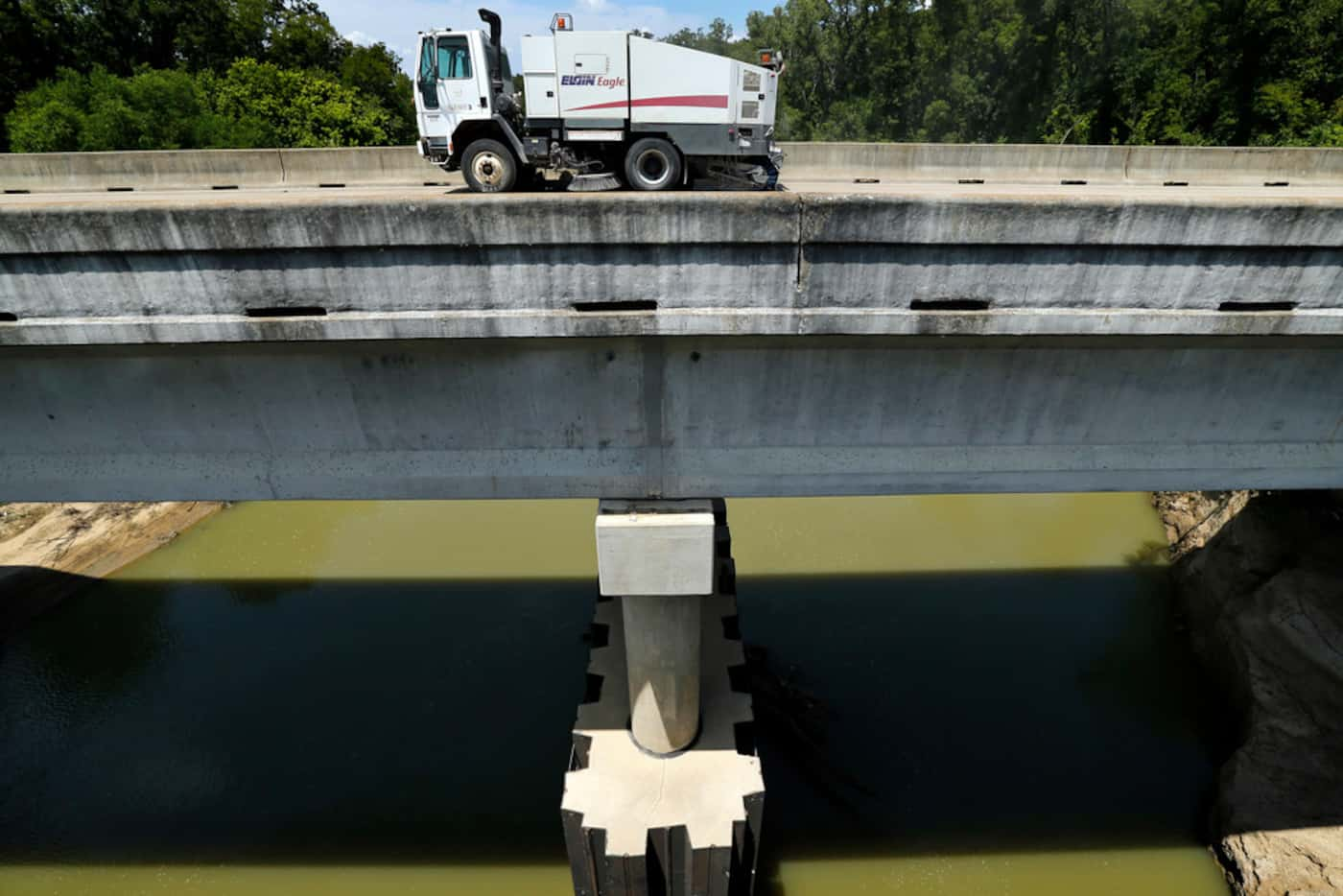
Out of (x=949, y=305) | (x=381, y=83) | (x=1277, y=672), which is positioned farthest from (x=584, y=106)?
(x=381, y=83)

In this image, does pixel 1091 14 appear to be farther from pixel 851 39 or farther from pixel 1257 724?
pixel 1257 724

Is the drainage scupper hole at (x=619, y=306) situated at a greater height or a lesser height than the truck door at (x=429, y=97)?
lesser

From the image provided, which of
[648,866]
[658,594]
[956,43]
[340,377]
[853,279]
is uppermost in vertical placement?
[956,43]

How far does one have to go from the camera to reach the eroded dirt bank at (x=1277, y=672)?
970 centimetres

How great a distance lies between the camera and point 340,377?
6.22 metres

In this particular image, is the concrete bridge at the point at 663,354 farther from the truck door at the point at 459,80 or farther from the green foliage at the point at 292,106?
the green foliage at the point at 292,106

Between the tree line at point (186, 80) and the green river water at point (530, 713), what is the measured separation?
51.0 ft

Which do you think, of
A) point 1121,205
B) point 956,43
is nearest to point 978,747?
point 1121,205

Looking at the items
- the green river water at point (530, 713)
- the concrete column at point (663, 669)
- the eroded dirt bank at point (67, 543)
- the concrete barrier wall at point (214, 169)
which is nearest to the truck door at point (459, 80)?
the concrete barrier wall at point (214, 169)

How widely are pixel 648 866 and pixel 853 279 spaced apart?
7124 millimetres

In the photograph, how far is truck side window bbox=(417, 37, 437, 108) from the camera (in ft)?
27.9

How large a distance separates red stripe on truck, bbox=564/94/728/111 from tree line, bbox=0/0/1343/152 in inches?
906

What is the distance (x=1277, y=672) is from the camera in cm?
1173

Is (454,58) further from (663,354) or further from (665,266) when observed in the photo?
(663,354)
